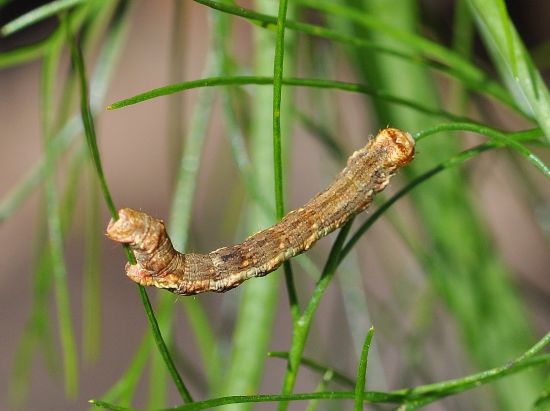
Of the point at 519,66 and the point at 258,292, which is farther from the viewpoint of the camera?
the point at 258,292

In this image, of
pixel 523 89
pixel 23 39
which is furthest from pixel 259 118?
pixel 23 39

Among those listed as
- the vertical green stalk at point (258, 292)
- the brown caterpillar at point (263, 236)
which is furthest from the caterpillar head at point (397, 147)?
the vertical green stalk at point (258, 292)

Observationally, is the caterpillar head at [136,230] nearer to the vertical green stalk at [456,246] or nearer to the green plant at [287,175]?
the green plant at [287,175]

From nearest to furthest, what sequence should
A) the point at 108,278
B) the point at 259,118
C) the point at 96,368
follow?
the point at 259,118, the point at 96,368, the point at 108,278

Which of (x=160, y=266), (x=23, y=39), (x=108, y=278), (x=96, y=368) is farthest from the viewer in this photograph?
(x=23, y=39)

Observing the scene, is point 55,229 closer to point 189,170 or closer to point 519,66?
point 189,170

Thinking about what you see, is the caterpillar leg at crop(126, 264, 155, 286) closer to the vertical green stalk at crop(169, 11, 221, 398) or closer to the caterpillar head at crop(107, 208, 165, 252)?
the caterpillar head at crop(107, 208, 165, 252)

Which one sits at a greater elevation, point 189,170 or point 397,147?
point 189,170

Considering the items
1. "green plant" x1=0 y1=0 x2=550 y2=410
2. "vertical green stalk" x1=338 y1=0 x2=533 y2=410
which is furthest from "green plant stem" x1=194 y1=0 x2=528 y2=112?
"vertical green stalk" x1=338 y1=0 x2=533 y2=410

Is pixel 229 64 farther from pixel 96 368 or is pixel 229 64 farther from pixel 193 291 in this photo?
pixel 96 368

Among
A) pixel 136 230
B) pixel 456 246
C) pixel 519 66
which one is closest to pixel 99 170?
pixel 136 230
